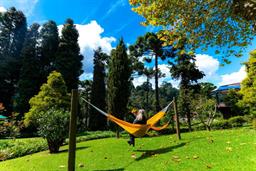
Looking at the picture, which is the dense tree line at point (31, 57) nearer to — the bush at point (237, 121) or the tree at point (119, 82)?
the tree at point (119, 82)

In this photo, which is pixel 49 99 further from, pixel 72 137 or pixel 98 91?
pixel 72 137

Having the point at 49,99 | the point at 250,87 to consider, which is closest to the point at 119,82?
the point at 49,99

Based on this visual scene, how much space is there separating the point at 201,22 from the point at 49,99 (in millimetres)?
16490

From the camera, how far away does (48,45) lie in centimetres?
2953

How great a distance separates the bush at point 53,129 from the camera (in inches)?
350

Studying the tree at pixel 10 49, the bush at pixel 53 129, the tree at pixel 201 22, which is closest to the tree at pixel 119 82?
the bush at pixel 53 129

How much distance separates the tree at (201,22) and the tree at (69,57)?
22.7 metres

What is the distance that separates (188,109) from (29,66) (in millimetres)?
19204

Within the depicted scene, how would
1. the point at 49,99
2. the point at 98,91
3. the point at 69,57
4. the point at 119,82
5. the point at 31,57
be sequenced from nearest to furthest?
1. the point at 119,82
2. the point at 49,99
3. the point at 31,57
4. the point at 69,57
5. the point at 98,91

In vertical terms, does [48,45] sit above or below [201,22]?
above

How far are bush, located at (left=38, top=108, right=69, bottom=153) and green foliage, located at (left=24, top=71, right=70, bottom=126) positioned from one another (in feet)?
32.9

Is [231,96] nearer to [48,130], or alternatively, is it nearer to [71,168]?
[48,130]

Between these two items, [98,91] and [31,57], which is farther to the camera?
[98,91]

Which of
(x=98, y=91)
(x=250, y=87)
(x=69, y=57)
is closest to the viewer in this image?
(x=250, y=87)
